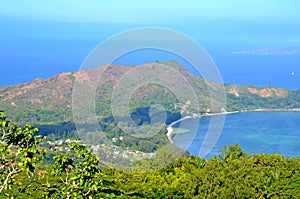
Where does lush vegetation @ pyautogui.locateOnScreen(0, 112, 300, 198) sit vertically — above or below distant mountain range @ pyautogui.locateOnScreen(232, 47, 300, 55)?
below

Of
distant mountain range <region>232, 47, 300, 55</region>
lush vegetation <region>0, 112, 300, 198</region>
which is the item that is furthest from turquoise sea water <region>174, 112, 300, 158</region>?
distant mountain range <region>232, 47, 300, 55</region>

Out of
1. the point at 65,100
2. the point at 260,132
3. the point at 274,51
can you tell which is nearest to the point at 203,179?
the point at 65,100

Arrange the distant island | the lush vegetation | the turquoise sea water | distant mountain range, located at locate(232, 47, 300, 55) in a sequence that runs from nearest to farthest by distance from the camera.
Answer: the lush vegetation → the distant island → the turquoise sea water → distant mountain range, located at locate(232, 47, 300, 55)

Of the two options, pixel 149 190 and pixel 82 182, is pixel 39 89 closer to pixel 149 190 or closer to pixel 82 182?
pixel 149 190

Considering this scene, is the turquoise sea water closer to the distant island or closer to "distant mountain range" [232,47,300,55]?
the distant island

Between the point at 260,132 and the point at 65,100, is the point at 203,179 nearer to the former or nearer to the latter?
the point at 65,100

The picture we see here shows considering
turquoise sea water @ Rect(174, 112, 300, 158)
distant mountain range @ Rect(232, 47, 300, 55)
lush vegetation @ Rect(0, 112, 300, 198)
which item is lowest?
lush vegetation @ Rect(0, 112, 300, 198)

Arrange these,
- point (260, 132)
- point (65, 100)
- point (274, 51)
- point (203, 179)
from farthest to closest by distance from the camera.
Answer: point (274, 51) → point (260, 132) → point (65, 100) → point (203, 179)

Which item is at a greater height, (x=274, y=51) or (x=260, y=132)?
(x=274, y=51)
